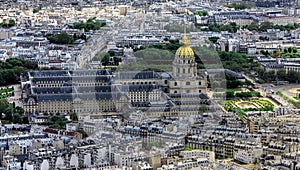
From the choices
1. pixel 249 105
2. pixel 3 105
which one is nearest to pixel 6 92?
pixel 3 105

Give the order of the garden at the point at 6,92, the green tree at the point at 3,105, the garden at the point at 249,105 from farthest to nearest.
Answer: the garden at the point at 6,92, the garden at the point at 249,105, the green tree at the point at 3,105

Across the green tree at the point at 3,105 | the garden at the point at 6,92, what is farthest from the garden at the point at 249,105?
the garden at the point at 6,92

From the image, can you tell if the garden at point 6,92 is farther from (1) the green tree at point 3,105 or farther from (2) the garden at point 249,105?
(2) the garden at point 249,105

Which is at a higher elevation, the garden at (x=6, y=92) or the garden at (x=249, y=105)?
the garden at (x=6, y=92)

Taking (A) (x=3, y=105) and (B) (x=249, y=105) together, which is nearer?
(A) (x=3, y=105)

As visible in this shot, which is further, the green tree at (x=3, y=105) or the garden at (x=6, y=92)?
the garden at (x=6, y=92)

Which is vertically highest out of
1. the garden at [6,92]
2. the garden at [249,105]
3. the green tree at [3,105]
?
the green tree at [3,105]

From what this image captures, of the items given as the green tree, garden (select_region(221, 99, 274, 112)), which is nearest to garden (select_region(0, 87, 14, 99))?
the green tree

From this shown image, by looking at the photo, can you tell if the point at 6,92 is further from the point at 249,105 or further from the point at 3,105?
the point at 249,105

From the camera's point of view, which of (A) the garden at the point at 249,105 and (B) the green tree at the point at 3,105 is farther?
(A) the garden at the point at 249,105

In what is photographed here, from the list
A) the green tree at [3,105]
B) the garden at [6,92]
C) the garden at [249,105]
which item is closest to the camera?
the green tree at [3,105]

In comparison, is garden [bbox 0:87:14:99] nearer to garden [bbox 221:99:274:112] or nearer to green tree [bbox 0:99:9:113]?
green tree [bbox 0:99:9:113]
